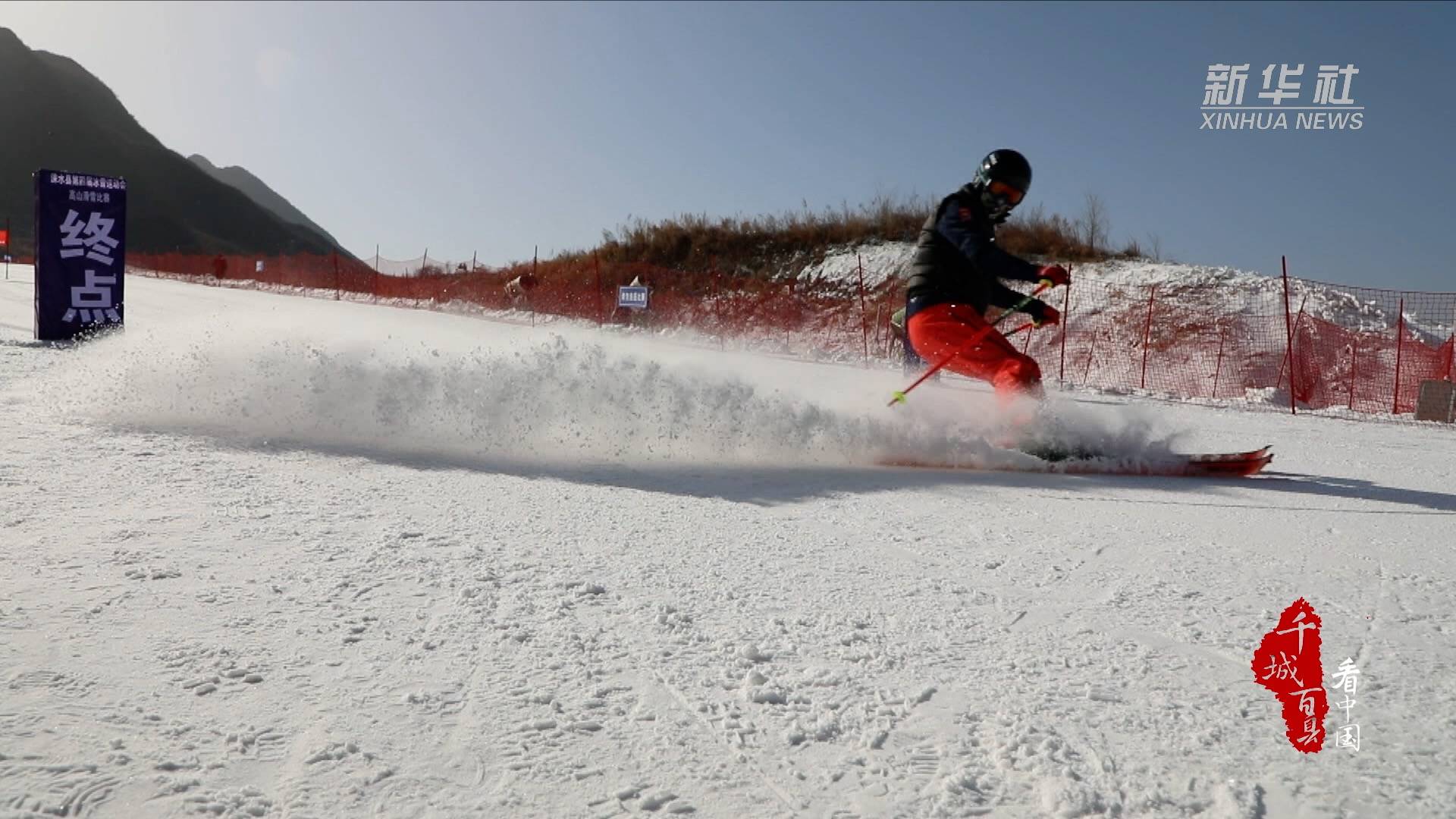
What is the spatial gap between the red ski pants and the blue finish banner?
34.6 feet

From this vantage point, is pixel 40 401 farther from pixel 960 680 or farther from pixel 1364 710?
pixel 1364 710

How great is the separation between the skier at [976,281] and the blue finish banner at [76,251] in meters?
10.5

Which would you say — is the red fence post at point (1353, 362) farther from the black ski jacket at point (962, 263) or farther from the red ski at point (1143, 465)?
the black ski jacket at point (962, 263)

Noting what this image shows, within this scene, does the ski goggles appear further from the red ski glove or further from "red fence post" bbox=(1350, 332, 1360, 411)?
"red fence post" bbox=(1350, 332, 1360, 411)

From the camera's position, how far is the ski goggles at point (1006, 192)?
5.81 m

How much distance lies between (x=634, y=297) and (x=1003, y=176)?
18.2 metres

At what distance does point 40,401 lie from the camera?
641cm

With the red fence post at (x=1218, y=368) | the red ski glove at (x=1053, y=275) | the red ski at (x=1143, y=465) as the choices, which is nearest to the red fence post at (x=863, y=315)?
the red fence post at (x=1218, y=368)

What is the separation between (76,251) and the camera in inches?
443

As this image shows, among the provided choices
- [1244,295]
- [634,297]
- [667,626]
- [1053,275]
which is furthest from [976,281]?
[1244,295]

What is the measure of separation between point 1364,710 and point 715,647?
1725mm

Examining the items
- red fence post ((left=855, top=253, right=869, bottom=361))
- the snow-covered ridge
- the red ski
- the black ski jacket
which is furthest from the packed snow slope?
red fence post ((left=855, top=253, right=869, bottom=361))

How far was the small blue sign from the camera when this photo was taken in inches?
909

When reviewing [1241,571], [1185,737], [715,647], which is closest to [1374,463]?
[1241,571]
